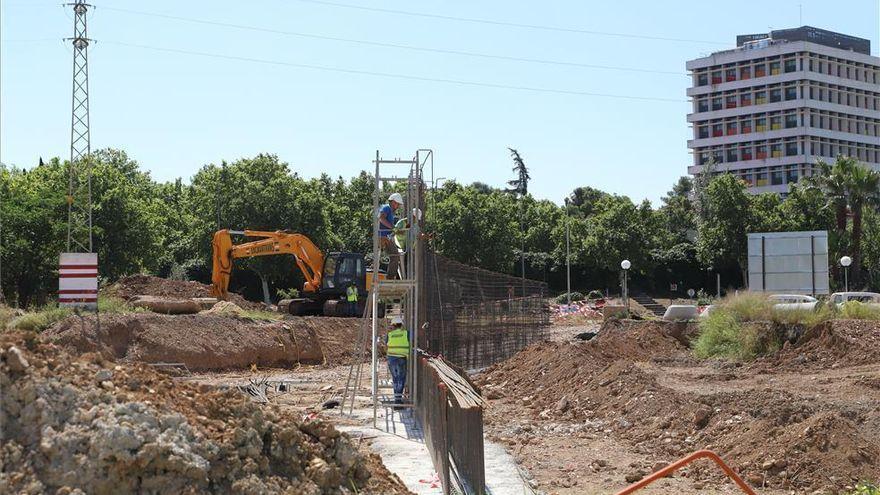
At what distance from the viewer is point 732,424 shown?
14.1 m

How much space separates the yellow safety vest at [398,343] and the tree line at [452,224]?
22.0 m

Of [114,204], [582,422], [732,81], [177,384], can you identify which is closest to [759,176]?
[732,81]

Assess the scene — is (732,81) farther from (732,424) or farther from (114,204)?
(732,424)

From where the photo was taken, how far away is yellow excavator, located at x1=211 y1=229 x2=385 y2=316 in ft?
127

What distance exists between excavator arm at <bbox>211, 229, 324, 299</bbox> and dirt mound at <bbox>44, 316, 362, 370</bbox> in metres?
5.07

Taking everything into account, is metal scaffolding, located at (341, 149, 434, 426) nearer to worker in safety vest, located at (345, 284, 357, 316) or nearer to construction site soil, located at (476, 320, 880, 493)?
construction site soil, located at (476, 320, 880, 493)

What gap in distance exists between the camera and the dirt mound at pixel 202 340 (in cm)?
2688

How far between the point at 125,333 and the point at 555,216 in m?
57.5

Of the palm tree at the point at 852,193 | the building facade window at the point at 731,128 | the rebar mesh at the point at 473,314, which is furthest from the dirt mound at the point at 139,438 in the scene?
the building facade window at the point at 731,128

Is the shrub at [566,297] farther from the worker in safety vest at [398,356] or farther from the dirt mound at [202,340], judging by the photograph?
the worker in safety vest at [398,356]

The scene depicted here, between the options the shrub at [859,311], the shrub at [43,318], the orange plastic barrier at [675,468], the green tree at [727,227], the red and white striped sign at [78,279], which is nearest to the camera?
the orange plastic barrier at [675,468]

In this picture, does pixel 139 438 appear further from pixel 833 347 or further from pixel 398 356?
pixel 833 347

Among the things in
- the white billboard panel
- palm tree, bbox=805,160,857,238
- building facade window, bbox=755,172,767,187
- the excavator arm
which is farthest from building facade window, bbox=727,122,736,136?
the excavator arm

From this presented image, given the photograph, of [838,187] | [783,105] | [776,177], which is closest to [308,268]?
[838,187]
